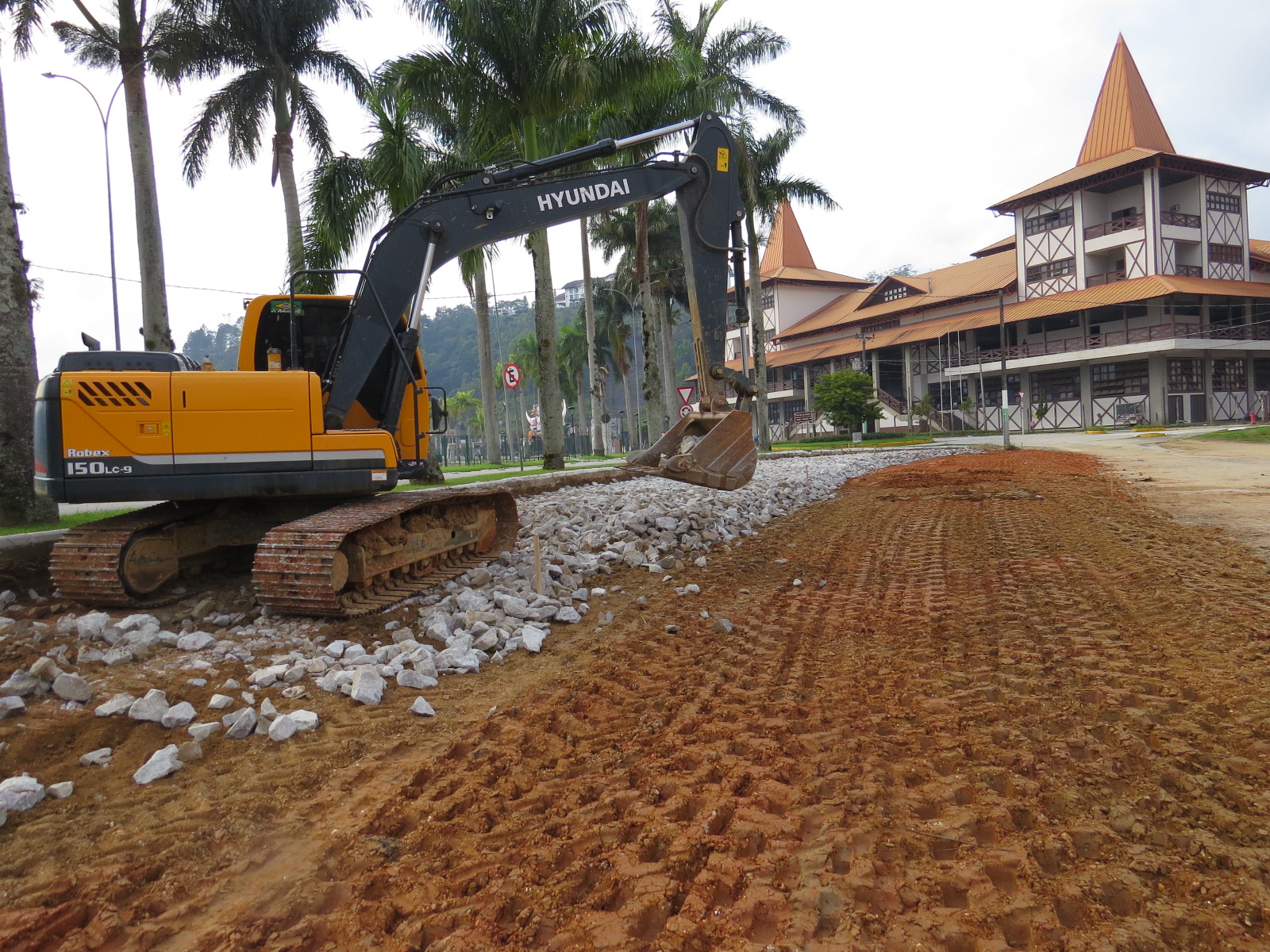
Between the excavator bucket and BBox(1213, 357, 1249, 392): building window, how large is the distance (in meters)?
47.4

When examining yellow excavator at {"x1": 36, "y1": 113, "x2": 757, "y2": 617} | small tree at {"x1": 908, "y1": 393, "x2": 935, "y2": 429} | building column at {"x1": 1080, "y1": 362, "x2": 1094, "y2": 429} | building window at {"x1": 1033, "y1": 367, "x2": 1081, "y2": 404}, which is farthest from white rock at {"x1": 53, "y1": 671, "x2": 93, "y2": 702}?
building window at {"x1": 1033, "y1": 367, "x2": 1081, "y2": 404}

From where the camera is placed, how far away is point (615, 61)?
57.6 ft

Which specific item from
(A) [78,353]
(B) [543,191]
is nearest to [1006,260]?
(B) [543,191]

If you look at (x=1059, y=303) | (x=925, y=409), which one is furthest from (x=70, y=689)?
(x=925, y=409)

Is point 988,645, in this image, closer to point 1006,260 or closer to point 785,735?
point 785,735

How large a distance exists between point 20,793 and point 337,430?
3563 millimetres

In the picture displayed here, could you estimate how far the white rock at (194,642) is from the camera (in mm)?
5254

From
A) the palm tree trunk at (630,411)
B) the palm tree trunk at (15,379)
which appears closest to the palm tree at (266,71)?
the palm tree trunk at (15,379)

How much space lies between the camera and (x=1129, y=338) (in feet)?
137

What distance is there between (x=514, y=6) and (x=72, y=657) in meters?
16.2

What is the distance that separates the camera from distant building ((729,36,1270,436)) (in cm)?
4209

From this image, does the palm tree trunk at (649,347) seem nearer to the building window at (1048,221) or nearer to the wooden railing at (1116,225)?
the wooden railing at (1116,225)

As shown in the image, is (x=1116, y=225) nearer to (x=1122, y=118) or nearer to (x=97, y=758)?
(x=1122, y=118)

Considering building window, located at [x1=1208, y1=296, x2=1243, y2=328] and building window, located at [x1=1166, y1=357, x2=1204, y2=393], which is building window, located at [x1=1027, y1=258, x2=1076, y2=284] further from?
building window, located at [x1=1166, y1=357, x2=1204, y2=393]
